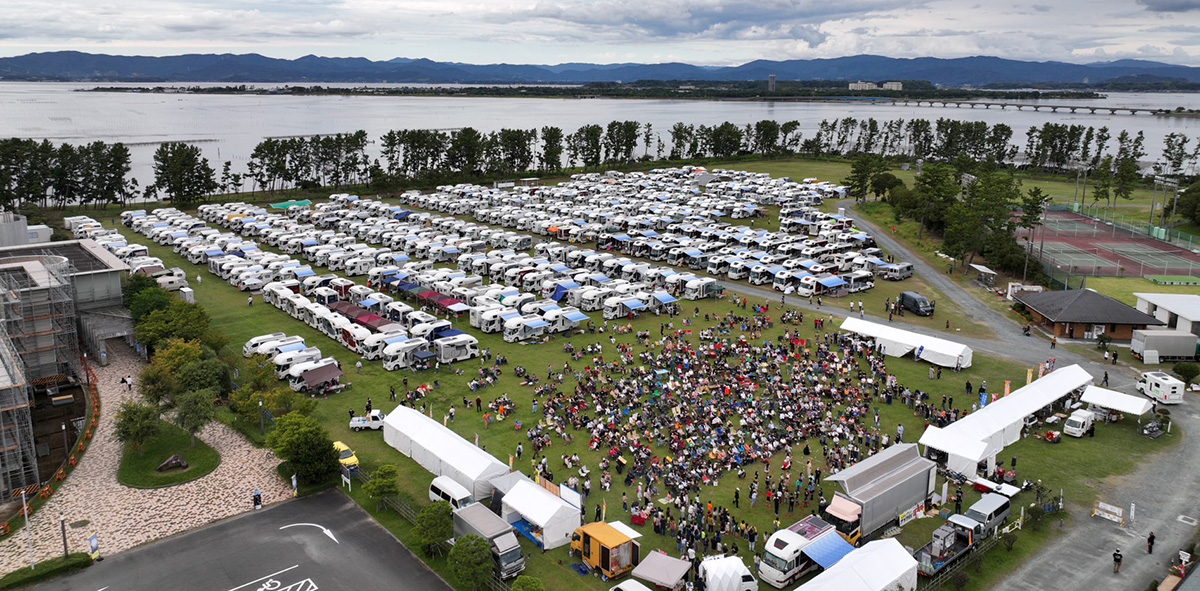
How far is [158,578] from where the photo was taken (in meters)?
18.7

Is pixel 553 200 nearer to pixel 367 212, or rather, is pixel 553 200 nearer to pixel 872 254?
pixel 367 212

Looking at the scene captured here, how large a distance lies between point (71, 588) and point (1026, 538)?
24.3 metres

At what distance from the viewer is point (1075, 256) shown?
175 feet

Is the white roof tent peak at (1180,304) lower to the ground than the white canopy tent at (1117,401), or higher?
higher

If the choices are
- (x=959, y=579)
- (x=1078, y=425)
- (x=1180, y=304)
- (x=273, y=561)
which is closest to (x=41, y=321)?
(x=273, y=561)

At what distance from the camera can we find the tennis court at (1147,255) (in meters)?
50.3

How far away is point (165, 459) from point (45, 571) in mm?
6282

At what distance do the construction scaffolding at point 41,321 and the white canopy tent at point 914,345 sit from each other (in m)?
33.7

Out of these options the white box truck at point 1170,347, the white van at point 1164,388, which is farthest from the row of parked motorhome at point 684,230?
the white van at point 1164,388

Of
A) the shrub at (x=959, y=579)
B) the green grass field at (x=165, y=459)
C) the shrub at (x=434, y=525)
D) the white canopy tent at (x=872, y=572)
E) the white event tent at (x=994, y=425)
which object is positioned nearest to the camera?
the white canopy tent at (x=872, y=572)

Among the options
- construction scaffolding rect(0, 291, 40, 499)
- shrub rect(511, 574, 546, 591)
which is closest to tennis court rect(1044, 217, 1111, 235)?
shrub rect(511, 574, 546, 591)

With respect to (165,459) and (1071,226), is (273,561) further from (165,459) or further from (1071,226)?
(1071,226)

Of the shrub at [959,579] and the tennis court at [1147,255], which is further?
the tennis court at [1147,255]

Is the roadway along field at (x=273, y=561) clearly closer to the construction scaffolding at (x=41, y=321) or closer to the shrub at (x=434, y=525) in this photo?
the shrub at (x=434, y=525)
